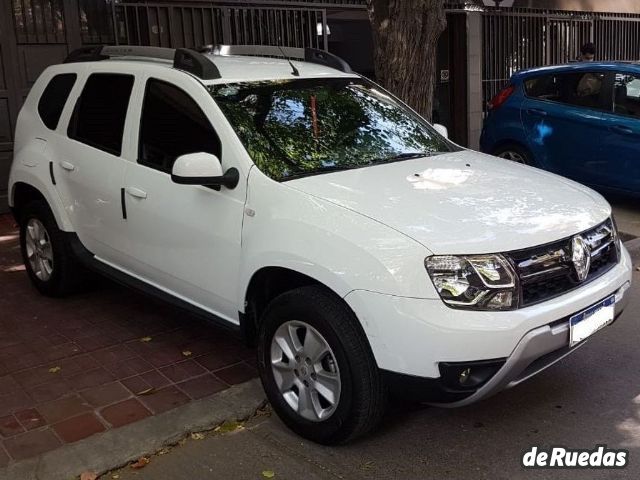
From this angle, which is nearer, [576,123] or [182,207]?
[182,207]

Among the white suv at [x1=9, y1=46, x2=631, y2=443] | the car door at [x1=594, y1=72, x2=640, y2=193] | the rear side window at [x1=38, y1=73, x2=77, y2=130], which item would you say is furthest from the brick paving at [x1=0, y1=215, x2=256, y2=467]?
the car door at [x1=594, y1=72, x2=640, y2=193]

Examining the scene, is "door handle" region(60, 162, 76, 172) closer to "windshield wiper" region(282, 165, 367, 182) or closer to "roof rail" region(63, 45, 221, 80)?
"roof rail" region(63, 45, 221, 80)

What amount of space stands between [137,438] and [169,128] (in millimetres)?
1740

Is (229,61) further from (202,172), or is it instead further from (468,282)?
(468,282)

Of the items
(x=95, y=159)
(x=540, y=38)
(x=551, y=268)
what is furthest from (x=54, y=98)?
(x=540, y=38)

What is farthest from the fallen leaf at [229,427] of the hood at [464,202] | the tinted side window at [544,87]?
the tinted side window at [544,87]

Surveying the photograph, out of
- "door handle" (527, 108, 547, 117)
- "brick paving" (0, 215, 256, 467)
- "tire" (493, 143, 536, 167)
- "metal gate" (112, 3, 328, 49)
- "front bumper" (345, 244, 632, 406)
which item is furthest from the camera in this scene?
"metal gate" (112, 3, 328, 49)

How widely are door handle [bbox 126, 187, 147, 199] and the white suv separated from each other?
13 millimetres

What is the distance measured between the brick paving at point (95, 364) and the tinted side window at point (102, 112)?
1193mm

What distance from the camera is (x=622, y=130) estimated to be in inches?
296

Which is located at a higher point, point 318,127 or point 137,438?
point 318,127

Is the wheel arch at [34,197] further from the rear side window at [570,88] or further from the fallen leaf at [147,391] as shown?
the rear side window at [570,88]

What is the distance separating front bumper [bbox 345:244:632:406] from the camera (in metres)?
2.97

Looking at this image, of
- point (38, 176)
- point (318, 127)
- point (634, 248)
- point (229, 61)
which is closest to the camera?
point (318, 127)
